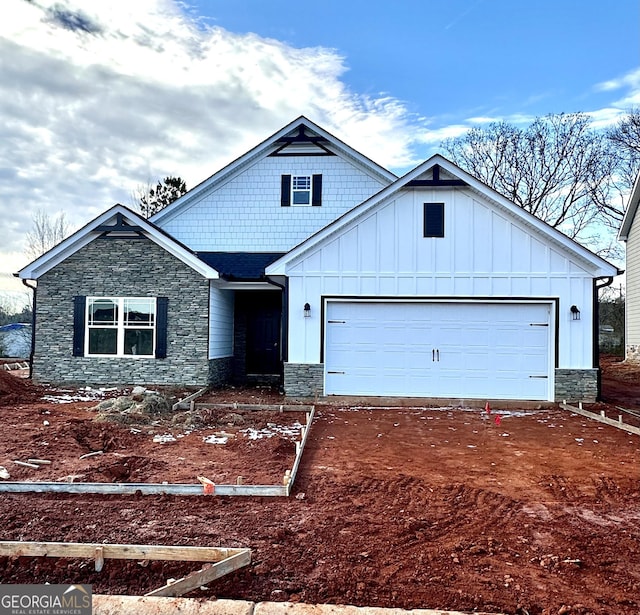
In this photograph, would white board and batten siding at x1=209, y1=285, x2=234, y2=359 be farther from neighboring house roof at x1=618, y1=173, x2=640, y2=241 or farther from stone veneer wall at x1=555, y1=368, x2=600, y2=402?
neighboring house roof at x1=618, y1=173, x2=640, y2=241

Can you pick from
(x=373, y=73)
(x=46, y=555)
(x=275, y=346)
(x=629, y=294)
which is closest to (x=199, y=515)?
(x=46, y=555)

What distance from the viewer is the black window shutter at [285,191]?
15141mm

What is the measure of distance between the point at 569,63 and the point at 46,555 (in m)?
16.5

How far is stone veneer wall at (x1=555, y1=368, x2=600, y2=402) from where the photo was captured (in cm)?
1090

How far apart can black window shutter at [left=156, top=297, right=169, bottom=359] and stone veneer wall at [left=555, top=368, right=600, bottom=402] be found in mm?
9991

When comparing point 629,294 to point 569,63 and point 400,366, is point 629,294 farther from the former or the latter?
point 400,366

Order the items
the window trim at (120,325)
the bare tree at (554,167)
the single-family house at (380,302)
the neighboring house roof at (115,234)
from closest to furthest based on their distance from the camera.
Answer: the single-family house at (380,302) < the neighboring house roof at (115,234) < the window trim at (120,325) < the bare tree at (554,167)

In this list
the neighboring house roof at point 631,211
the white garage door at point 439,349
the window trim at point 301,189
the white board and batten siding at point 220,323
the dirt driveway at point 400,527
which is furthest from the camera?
the neighboring house roof at point 631,211

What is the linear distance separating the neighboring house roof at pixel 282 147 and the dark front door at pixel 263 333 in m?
4.00

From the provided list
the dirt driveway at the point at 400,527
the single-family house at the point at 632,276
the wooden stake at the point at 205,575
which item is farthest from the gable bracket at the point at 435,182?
the single-family house at the point at 632,276

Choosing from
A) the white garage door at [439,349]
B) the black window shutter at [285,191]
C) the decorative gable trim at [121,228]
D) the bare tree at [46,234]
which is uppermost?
the bare tree at [46,234]

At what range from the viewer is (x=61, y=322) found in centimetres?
1276

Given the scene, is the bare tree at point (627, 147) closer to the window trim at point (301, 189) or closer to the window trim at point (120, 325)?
the window trim at point (301, 189)

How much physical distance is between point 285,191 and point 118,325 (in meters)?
6.68
